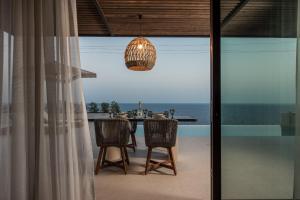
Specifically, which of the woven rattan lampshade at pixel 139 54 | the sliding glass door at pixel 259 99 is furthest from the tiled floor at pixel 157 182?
the woven rattan lampshade at pixel 139 54

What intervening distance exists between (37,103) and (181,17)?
3220 millimetres

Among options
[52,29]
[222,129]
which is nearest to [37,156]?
[52,29]

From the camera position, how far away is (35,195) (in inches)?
74.0

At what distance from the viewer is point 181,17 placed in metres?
4.43

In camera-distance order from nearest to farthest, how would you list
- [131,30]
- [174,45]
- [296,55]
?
[296,55] → [131,30] → [174,45]

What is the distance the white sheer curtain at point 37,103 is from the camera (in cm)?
182

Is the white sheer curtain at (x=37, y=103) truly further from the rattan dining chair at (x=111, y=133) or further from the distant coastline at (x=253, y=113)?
→ the rattan dining chair at (x=111, y=133)

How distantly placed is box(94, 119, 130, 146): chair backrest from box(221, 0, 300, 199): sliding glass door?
201cm

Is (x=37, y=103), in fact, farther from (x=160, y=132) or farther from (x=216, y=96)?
(x=160, y=132)

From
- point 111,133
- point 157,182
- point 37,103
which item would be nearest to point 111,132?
point 111,133

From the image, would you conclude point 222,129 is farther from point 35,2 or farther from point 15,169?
point 35,2

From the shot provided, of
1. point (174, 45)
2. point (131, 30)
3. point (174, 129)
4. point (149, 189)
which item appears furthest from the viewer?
point (174, 45)

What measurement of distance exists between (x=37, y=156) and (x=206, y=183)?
2.44 meters

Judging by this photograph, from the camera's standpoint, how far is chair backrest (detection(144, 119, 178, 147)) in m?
→ 3.90
